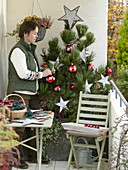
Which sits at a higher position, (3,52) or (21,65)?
(3,52)

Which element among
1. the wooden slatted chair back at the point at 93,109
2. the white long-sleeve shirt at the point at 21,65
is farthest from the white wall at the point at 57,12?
the white long-sleeve shirt at the point at 21,65

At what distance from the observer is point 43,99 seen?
5.69m

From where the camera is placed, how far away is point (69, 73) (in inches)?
225

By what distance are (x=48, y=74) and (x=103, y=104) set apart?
809 millimetres

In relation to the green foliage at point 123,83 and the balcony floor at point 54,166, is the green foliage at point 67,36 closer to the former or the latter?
the balcony floor at point 54,166

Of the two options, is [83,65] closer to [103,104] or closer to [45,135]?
[103,104]

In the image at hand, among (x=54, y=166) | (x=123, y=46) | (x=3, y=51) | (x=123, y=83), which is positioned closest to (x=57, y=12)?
(x=3, y=51)

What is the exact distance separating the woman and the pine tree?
0.37m

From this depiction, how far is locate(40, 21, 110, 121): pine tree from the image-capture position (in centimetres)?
559

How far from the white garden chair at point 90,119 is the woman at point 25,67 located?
0.63 m

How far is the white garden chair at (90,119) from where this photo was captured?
4797 mm

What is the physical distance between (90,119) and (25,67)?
129 centimetres

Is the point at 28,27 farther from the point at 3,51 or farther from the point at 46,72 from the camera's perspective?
the point at 3,51

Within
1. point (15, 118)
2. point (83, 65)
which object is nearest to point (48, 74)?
point (83, 65)
